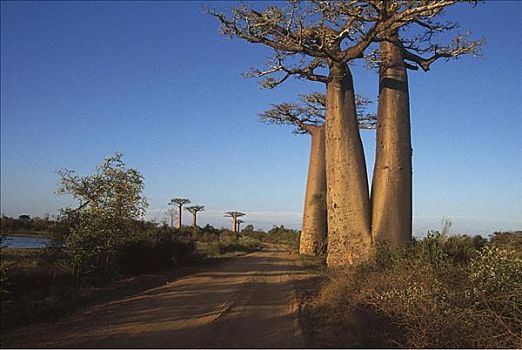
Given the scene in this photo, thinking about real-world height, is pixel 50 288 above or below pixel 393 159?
below

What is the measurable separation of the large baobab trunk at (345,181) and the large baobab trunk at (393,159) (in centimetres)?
30

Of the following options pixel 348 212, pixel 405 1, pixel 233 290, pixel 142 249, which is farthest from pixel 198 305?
pixel 405 1

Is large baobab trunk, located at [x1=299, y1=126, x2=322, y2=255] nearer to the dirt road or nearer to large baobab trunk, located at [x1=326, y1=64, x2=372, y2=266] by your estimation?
large baobab trunk, located at [x1=326, y1=64, x2=372, y2=266]

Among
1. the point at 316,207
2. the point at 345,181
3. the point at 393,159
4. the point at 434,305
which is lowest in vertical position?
the point at 434,305

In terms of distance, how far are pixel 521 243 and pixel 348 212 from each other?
10.6 ft

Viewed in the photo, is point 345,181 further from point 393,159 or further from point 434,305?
point 434,305

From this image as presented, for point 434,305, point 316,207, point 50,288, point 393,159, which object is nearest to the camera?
point 434,305

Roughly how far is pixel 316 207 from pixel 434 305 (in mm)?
13271

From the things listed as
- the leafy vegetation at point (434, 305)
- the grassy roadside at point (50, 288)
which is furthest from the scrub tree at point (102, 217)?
the leafy vegetation at point (434, 305)

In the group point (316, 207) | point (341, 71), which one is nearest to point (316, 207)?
point (316, 207)

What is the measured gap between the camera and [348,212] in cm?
985

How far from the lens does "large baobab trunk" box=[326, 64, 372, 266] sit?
9.79m

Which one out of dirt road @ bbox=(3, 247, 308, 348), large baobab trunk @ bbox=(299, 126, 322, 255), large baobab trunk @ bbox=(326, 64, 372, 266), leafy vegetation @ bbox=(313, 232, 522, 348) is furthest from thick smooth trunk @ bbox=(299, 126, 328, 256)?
leafy vegetation @ bbox=(313, 232, 522, 348)

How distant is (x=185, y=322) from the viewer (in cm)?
563
